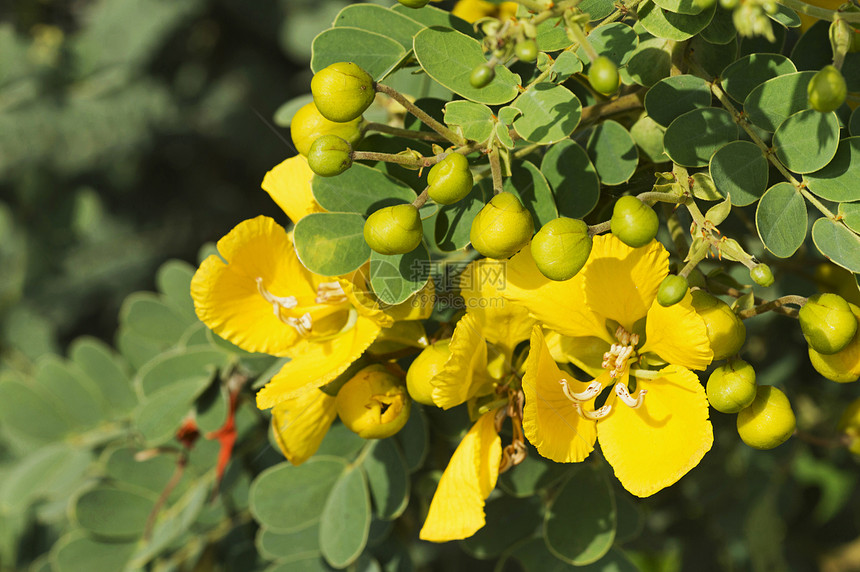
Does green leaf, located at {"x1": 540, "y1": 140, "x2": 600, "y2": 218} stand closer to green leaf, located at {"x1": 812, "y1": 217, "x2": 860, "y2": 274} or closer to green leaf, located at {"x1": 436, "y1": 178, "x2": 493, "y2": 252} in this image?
green leaf, located at {"x1": 436, "y1": 178, "x2": 493, "y2": 252}

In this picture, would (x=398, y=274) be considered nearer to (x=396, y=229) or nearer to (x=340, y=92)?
(x=396, y=229)

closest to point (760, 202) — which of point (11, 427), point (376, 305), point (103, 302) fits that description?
point (376, 305)

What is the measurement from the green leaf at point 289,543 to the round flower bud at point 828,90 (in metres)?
1.34

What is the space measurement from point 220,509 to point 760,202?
145 centimetres

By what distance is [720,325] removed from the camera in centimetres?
100

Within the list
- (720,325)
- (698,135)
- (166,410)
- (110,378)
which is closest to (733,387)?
(720,325)

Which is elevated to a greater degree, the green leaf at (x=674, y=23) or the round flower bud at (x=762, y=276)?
the green leaf at (x=674, y=23)

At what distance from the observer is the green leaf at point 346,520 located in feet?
4.85

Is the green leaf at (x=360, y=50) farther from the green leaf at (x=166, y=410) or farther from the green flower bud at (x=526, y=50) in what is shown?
the green leaf at (x=166, y=410)

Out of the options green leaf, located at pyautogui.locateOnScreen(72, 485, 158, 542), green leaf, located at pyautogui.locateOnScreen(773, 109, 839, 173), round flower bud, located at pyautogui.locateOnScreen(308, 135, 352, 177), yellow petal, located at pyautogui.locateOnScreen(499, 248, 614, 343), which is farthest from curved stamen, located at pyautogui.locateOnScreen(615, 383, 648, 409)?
green leaf, located at pyautogui.locateOnScreen(72, 485, 158, 542)

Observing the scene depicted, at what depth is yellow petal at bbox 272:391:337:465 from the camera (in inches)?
47.7

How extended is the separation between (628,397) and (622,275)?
0.63ft

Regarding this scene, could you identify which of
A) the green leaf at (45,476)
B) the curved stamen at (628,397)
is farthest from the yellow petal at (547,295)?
the green leaf at (45,476)

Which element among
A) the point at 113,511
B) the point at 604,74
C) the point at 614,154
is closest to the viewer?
the point at 604,74
